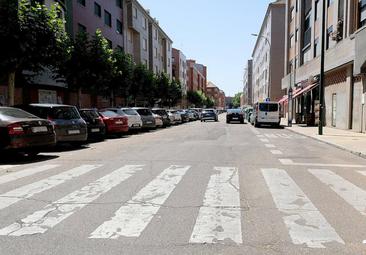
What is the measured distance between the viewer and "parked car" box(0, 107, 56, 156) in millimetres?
10117

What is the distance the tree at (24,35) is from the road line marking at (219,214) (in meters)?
→ 11.8

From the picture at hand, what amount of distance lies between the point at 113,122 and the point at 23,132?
9094 mm

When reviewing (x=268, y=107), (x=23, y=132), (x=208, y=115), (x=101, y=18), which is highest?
(x=101, y=18)

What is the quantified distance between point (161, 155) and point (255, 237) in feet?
25.2

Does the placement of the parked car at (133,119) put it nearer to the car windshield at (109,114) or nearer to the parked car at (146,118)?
the parked car at (146,118)

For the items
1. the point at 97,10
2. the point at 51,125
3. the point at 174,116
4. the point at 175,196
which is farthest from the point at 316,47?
the point at 175,196

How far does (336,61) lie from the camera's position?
25.9 meters

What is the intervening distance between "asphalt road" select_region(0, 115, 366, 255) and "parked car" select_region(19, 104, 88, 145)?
337 centimetres

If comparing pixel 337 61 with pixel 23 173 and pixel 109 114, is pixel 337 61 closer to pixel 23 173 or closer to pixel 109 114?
pixel 109 114

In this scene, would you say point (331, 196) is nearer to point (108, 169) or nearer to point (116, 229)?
point (116, 229)

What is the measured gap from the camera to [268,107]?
31875 mm

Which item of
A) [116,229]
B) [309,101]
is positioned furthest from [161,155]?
[309,101]

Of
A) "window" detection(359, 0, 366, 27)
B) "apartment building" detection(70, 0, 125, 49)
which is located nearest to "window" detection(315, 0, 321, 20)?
"window" detection(359, 0, 366, 27)

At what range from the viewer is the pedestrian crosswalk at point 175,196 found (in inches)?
181
